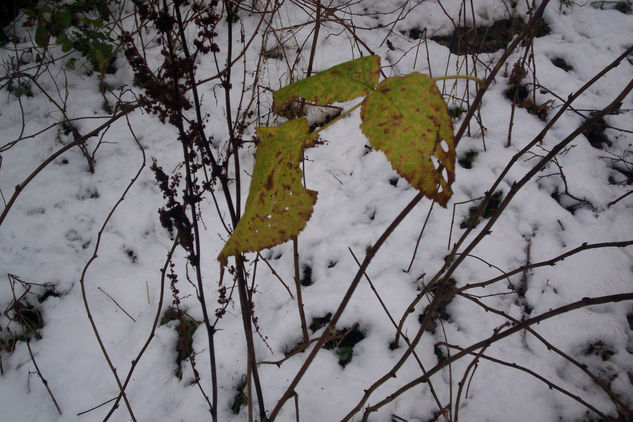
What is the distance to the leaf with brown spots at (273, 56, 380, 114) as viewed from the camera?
1.76 feet

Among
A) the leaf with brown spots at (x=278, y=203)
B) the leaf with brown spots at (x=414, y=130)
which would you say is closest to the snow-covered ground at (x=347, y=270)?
the leaf with brown spots at (x=278, y=203)

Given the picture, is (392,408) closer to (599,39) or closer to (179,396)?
(179,396)

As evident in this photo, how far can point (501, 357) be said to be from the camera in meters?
1.33

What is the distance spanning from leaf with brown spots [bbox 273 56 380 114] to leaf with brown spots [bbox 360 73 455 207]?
0.12ft

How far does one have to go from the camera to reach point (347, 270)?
65.9 inches

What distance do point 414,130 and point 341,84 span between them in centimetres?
16

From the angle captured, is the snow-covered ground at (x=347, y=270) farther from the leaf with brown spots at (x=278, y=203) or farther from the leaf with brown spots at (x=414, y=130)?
the leaf with brown spots at (x=414, y=130)

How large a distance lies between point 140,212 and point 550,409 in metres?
2.10

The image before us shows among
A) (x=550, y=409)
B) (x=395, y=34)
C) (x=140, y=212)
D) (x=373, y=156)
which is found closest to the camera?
(x=550, y=409)

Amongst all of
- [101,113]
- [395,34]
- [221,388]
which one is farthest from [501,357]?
[101,113]

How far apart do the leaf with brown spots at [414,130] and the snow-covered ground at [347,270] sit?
840 mm

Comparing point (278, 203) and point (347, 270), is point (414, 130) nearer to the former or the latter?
point (278, 203)

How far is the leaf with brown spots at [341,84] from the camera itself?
536mm

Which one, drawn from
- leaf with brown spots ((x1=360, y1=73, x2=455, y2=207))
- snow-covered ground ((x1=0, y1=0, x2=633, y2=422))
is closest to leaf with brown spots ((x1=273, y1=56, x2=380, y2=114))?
leaf with brown spots ((x1=360, y1=73, x2=455, y2=207))
